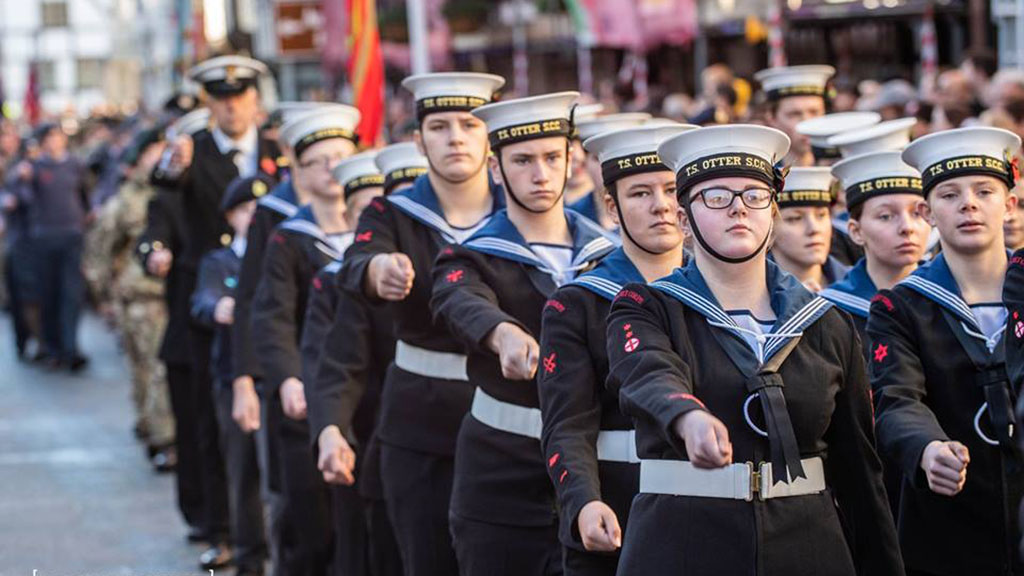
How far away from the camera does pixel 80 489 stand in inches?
524

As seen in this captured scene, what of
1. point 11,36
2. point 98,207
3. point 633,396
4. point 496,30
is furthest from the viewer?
point 11,36

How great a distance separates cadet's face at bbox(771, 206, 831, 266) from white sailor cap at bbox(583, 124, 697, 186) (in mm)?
1455

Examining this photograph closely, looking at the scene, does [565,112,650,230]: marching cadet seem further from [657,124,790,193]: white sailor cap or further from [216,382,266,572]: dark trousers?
[216,382,266,572]: dark trousers

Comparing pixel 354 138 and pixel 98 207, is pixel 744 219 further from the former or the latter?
pixel 98 207

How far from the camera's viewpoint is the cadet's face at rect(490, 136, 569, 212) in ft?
21.7

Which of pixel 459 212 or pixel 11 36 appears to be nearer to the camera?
pixel 459 212

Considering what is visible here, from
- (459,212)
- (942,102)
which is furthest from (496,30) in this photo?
(459,212)

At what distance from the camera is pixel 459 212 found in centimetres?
745

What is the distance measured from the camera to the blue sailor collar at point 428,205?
7398mm

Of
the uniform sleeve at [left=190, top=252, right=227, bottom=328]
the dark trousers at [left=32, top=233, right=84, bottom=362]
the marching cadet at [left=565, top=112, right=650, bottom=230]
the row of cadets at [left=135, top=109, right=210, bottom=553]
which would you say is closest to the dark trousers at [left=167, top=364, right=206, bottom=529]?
the row of cadets at [left=135, top=109, right=210, bottom=553]

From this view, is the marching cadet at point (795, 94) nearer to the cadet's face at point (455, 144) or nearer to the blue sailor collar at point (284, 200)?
the blue sailor collar at point (284, 200)

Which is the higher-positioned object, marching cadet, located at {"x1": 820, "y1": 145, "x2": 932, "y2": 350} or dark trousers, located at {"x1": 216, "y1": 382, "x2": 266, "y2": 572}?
marching cadet, located at {"x1": 820, "y1": 145, "x2": 932, "y2": 350}

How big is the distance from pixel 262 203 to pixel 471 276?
3225mm

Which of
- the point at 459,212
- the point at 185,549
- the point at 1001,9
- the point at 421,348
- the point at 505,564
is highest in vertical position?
the point at 1001,9
